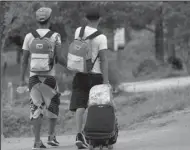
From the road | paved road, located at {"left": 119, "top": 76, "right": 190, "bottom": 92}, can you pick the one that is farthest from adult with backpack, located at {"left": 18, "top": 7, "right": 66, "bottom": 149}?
paved road, located at {"left": 119, "top": 76, "right": 190, "bottom": 92}

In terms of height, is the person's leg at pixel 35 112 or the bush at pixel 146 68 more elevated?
the person's leg at pixel 35 112

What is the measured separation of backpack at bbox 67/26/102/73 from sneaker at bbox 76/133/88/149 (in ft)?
2.61

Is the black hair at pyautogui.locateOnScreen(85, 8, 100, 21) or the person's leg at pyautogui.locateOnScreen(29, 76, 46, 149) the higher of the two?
the black hair at pyautogui.locateOnScreen(85, 8, 100, 21)

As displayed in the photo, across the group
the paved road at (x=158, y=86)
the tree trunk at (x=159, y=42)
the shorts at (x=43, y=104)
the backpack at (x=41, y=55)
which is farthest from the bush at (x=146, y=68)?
the backpack at (x=41, y=55)

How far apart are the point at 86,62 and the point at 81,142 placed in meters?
0.97

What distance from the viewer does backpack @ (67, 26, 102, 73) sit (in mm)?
7254

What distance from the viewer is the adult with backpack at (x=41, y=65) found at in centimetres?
754

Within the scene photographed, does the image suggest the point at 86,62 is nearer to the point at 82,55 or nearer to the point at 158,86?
the point at 82,55

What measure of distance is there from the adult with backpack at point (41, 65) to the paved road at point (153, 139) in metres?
0.56

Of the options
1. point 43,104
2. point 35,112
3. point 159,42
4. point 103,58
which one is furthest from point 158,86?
point 159,42

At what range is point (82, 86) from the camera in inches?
293

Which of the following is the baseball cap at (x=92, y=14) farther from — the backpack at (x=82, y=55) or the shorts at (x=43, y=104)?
the shorts at (x=43, y=104)

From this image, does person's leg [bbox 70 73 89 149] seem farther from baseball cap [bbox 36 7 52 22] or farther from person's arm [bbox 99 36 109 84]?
baseball cap [bbox 36 7 52 22]

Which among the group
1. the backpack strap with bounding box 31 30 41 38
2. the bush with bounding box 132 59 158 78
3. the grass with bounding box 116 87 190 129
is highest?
the backpack strap with bounding box 31 30 41 38
